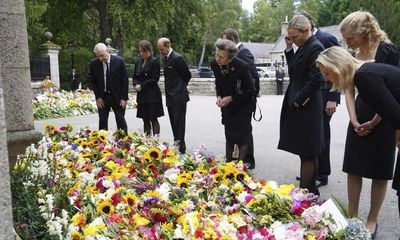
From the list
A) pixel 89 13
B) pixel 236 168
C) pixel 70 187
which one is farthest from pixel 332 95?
pixel 89 13

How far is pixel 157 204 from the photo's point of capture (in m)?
3.25

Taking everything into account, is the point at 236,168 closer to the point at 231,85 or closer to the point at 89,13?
the point at 231,85

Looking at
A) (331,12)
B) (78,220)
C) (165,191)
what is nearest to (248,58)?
(165,191)

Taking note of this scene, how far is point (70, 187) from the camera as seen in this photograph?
3.52 metres

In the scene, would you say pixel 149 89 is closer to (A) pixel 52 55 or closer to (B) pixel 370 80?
(B) pixel 370 80


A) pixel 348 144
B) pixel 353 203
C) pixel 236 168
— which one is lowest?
pixel 353 203

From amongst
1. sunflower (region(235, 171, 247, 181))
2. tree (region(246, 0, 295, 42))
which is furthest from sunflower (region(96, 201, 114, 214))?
tree (region(246, 0, 295, 42))

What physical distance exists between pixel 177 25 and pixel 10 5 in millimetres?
28508

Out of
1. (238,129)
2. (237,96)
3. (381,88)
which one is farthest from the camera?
(238,129)

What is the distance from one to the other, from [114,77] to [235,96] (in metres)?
2.55

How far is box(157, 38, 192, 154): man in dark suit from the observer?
7430mm

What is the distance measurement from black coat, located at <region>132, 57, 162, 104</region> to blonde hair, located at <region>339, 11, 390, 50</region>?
13.9ft

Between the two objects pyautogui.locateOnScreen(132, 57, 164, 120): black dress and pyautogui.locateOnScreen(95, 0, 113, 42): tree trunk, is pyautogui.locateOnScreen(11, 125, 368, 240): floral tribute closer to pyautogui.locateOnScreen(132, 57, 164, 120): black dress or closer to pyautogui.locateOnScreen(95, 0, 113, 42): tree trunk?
pyautogui.locateOnScreen(132, 57, 164, 120): black dress

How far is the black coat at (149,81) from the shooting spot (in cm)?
762
